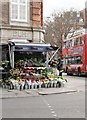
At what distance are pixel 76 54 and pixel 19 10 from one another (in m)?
13.8

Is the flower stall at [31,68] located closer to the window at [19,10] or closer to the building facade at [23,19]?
the building facade at [23,19]

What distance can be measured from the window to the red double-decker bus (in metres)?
11.1

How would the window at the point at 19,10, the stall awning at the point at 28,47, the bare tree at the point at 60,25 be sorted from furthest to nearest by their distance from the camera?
the bare tree at the point at 60,25 < the window at the point at 19,10 < the stall awning at the point at 28,47

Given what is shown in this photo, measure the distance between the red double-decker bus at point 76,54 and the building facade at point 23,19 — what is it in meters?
10.7

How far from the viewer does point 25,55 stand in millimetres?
25719

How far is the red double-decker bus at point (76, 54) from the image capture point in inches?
1491

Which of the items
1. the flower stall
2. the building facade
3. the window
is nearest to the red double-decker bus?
the building facade

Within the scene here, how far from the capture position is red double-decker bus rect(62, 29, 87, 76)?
3788 cm

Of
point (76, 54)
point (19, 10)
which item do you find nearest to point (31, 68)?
point (19, 10)

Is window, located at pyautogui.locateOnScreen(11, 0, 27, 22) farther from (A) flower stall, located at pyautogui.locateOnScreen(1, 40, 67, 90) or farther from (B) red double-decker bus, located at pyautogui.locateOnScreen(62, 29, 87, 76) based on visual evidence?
(B) red double-decker bus, located at pyautogui.locateOnScreen(62, 29, 87, 76)

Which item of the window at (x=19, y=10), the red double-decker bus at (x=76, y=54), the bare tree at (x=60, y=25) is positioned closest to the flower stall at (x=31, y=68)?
the window at (x=19, y=10)

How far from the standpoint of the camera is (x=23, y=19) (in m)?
27.5

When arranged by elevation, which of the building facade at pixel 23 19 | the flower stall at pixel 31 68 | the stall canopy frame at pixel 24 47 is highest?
the building facade at pixel 23 19

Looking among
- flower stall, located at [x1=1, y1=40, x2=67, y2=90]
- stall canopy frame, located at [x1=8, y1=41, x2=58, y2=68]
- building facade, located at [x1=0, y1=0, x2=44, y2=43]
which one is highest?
building facade, located at [x1=0, y1=0, x2=44, y2=43]
